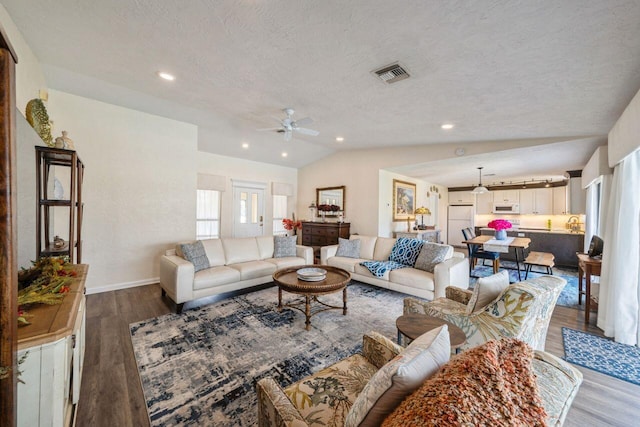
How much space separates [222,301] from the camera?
346 centimetres

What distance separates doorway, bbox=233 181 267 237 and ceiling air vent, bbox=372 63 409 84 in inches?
196

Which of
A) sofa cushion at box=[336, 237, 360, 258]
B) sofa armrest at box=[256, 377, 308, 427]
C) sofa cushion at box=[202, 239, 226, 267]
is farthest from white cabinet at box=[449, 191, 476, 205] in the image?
sofa armrest at box=[256, 377, 308, 427]

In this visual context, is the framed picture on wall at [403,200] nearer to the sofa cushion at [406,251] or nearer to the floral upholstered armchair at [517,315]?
the sofa cushion at [406,251]

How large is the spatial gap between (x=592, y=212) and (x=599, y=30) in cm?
498

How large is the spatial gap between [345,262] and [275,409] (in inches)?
136

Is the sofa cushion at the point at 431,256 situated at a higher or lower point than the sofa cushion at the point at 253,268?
higher

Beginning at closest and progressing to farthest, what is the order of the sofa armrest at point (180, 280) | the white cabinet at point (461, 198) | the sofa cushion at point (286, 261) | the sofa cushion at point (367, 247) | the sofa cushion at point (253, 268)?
the sofa armrest at point (180, 280) < the sofa cushion at point (253, 268) < the sofa cushion at point (286, 261) < the sofa cushion at point (367, 247) < the white cabinet at point (461, 198)

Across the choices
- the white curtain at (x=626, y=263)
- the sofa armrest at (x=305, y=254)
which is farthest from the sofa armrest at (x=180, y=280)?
the white curtain at (x=626, y=263)

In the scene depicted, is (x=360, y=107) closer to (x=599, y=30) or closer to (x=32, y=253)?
(x=599, y=30)

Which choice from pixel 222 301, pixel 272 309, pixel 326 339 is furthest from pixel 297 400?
pixel 222 301

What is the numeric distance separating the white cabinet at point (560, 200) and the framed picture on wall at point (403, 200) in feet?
14.3

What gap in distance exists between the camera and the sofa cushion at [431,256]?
3.58 m

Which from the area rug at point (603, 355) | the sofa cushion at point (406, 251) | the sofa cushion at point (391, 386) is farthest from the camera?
the sofa cushion at point (406, 251)

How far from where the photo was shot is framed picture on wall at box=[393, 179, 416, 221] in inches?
251
